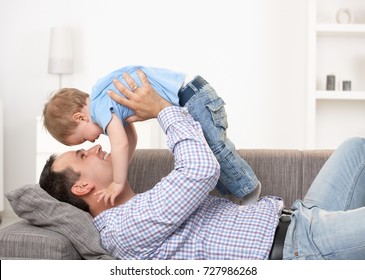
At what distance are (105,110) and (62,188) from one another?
303mm

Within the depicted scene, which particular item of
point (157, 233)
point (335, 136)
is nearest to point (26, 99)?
point (335, 136)

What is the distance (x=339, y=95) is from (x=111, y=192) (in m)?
2.85

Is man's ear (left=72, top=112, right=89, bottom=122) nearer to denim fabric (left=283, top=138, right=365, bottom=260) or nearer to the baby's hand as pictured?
the baby's hand

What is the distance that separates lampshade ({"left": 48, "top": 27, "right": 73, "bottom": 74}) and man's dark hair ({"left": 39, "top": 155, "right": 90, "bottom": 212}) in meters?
2.87

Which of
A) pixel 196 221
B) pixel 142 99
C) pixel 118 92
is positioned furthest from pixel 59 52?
pixel 196 221

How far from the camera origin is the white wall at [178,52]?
512cm

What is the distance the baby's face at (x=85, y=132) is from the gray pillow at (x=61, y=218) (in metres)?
0.38

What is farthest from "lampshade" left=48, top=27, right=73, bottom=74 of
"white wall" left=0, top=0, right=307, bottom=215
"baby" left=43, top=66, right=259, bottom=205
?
"baby" left=43, top=66, right=259, bottom=205

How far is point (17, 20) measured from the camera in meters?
5.32

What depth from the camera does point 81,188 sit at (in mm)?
2199

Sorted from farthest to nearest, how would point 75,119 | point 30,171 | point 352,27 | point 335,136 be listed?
point 30,171, point 335,136, point 352,27, point 75,119

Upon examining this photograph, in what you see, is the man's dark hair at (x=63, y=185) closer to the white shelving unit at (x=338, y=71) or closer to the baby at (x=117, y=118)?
the baby at (x=117, y=118)

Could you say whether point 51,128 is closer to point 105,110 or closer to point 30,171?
point 105,110
